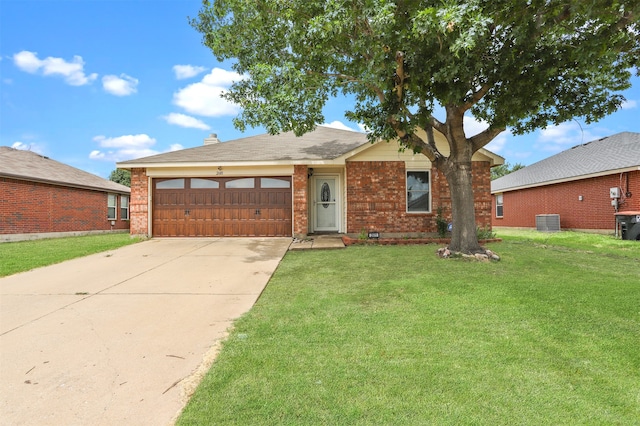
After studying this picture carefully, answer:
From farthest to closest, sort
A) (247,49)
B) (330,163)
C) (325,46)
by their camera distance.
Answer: (330,163) → (247,49) → (325,46)

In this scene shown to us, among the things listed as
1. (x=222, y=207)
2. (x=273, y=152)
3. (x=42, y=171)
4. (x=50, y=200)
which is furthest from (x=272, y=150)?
(x=42, y=171)

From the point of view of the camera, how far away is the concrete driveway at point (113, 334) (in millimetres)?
2404

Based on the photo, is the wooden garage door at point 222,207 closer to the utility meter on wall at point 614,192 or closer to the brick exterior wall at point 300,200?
the brick exterior wall at point 300,200

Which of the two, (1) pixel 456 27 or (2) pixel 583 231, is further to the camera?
(2) pixel 583 231

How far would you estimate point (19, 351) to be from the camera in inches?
128

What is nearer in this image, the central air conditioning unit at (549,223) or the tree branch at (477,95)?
the tree branch at (477,95)

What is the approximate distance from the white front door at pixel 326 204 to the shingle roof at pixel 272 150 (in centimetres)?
123

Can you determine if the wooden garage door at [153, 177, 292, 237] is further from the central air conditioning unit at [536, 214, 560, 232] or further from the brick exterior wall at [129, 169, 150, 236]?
the central air conditioning unit at [536, 214, 560, 232]

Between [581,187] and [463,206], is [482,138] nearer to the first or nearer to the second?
[463,206]

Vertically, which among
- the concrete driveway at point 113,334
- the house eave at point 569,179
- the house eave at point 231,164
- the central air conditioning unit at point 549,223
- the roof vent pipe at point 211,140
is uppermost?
the roof vent pipe at point 211,140

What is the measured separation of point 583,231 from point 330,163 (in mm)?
13472

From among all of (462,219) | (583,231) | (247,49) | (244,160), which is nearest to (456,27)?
(462,219)

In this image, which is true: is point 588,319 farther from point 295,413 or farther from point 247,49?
point 247,49

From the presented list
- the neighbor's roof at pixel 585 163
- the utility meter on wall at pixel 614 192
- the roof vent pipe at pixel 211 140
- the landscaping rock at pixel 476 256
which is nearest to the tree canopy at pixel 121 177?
the roof vent pipe at pixel 211 140
